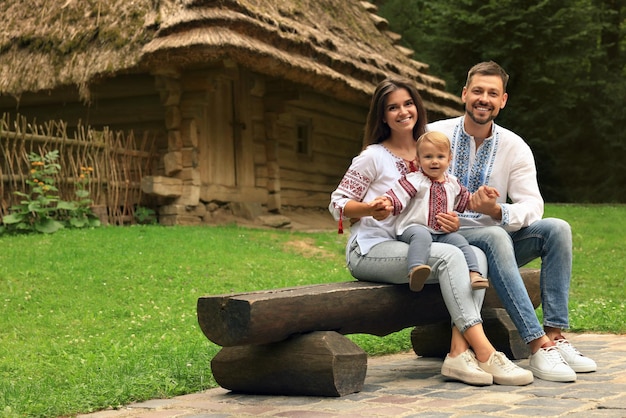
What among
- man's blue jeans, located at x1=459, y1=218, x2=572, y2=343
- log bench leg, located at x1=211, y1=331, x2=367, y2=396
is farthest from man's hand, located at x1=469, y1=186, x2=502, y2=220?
log bench leg, located at x1=211, y1=331, x2=367, y2=396

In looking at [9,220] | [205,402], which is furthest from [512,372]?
[9,220]

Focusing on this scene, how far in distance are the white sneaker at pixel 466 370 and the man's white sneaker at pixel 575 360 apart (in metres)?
0.57

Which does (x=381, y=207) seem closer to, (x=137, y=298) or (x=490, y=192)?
(x=490, y=192)

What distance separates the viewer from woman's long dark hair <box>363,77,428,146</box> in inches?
192

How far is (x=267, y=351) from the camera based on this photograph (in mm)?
4402

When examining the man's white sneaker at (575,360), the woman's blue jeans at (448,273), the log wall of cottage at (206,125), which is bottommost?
the man's white sneaker at (575,360)

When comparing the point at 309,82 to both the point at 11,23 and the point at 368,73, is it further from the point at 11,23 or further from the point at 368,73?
the point at 11,23

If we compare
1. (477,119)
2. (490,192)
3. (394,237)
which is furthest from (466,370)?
(477,119)

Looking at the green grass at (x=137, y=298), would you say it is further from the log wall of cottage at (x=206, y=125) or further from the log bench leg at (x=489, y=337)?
the log wall of cottage at (x=206, y=125)

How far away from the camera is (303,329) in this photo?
168 inches

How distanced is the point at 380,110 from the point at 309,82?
8.84 metres

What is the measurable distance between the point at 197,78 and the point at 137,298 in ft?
19.1

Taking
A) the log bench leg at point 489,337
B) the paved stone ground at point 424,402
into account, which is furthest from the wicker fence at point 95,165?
the paved stone ground at point 424,402

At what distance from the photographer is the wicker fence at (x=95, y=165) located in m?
11.3
